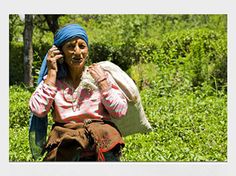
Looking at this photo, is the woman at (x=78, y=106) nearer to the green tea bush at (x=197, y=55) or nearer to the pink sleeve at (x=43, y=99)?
the pink sleeve at (x=43, y=99)

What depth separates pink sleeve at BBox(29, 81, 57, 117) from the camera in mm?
3230

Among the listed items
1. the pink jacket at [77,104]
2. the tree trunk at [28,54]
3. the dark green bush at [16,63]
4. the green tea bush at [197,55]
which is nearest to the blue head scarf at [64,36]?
the pink jacket at [77,104]

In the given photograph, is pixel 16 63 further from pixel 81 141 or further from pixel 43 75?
pixel 81 141

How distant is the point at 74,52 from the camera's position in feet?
11.0

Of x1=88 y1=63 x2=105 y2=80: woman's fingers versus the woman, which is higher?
x1=88 y1=63 x2=105 y2=80: woman's fingers

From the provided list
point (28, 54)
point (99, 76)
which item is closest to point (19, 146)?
point (99, 76)

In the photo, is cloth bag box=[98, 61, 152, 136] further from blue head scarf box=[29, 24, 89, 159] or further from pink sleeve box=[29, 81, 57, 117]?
pink sleeve box=[29, 81, 57, 117]

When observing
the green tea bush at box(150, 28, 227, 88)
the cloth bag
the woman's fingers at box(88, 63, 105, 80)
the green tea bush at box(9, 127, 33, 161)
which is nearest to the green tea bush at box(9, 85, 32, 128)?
the green tea bush at box(9, 127, 33, 161)

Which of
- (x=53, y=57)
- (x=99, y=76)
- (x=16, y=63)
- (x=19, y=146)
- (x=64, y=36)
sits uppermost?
(x=16, y=63)

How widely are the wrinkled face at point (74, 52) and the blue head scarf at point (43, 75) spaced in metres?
0.03

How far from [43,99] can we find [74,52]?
0.34 metres

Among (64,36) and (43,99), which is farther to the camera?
(64,36)
